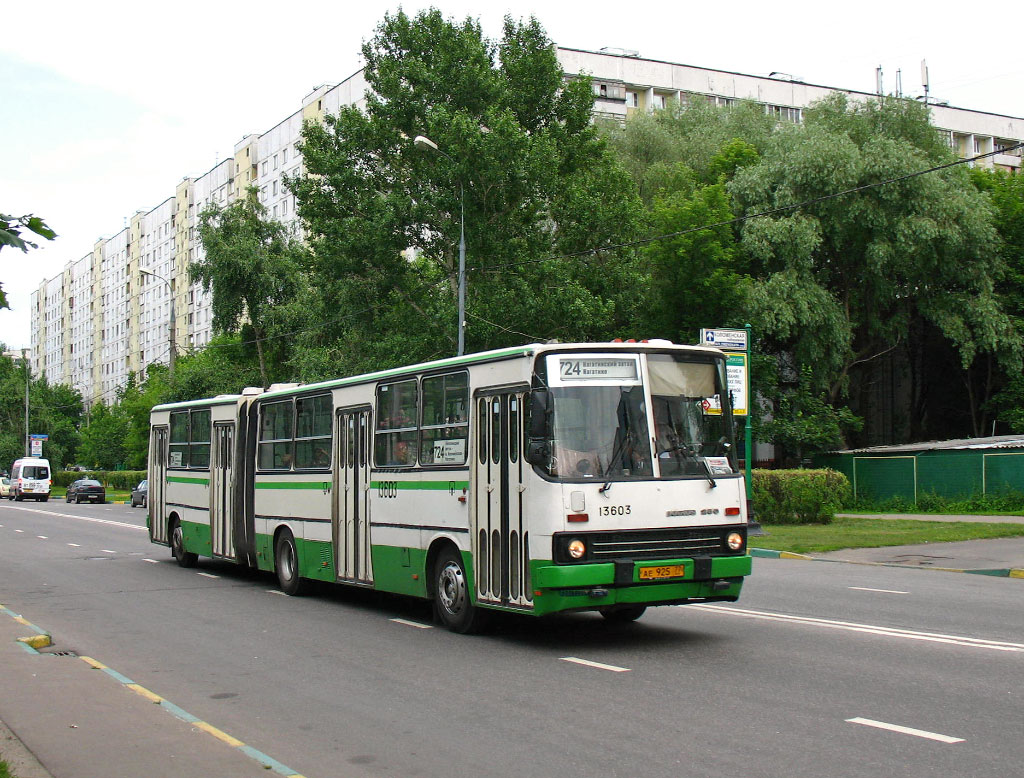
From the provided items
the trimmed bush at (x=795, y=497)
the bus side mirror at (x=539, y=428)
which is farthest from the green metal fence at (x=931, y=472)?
the bus side mirror at (x=539, y=428)

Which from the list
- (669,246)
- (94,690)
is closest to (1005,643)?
(94,690)

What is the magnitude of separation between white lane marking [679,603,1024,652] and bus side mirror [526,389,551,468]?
360cm

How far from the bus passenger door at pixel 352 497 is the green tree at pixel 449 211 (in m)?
19.4

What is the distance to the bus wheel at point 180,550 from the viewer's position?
66.2 feet

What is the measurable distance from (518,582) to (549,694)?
213 centimetres

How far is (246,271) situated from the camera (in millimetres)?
53031

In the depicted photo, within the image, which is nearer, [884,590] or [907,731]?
[907,731]

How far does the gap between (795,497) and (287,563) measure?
1647cm

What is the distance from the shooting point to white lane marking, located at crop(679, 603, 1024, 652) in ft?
32.5

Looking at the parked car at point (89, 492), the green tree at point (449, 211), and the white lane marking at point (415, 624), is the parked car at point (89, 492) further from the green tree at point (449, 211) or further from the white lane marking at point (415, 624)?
the white lane marking at point (415, 624)

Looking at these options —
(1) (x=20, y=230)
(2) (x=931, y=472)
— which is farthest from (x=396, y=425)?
(2) (x=931, y=472)

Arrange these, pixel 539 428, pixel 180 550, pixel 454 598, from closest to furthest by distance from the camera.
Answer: pixel 539 428 < pixel 454 598 < pixel 180 550

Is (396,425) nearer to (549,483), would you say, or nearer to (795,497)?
(549,483)

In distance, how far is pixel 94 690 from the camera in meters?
8.44
